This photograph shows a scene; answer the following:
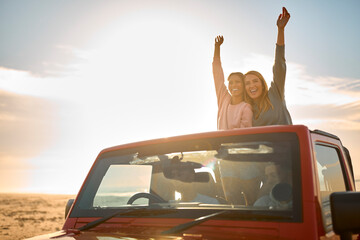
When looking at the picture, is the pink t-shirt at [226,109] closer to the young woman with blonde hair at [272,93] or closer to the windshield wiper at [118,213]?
the young woman with blonde hair at [272,93]

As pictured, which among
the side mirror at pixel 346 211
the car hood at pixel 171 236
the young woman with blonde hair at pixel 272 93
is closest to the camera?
the side mirror at pixel 346 211

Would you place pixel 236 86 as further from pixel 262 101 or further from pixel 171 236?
pixel 171 236

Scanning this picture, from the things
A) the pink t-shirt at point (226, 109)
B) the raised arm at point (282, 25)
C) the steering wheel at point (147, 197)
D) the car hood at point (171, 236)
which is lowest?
the car hood at point (171, 236)

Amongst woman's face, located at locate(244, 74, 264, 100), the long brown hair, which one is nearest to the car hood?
the long brown hair

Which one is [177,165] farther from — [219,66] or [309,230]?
[219,66]

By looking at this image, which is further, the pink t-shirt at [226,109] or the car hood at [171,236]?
the pink t-shirt at [226,109]

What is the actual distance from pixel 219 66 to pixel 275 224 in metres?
3.83

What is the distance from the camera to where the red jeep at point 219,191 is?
2.46 m

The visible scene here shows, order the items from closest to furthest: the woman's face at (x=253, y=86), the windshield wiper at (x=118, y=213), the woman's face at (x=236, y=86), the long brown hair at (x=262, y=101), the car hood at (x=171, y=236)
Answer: the car hood at (x=171, y=236), the windshield wiper at (x=118, y=213), the long brown hair at (x=262, y=101), the woman's face at (x=253, y=86), the woman's face at (x=236, y=86)

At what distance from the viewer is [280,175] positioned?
2.70 metres

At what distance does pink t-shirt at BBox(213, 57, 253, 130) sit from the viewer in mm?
5051

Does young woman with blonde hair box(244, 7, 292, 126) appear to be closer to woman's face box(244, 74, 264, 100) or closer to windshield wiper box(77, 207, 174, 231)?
woman's face box(244, 74, 264, 100)

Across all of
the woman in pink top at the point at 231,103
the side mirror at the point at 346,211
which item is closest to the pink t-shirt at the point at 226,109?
the woman in pink top at the point at 231,103

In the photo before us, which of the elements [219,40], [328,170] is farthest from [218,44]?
[328,170]
